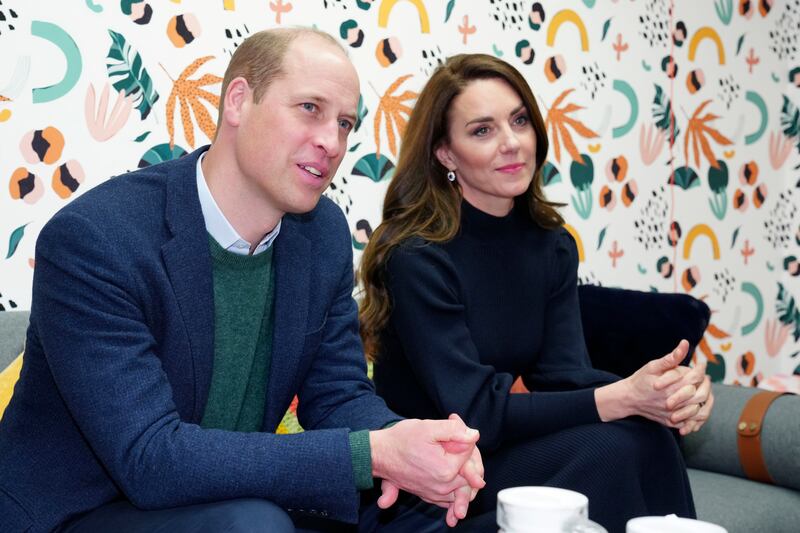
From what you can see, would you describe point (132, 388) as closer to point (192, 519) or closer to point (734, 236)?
point (192, 519)

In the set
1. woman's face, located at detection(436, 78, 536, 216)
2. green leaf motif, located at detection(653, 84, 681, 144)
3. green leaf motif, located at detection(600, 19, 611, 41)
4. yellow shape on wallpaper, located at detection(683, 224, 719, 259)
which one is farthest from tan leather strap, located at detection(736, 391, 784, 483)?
green leaf motif, located at detection(600, 19, 611, 41)

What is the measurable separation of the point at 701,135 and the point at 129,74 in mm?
2469

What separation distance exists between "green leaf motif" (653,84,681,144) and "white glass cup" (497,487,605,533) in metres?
2.73

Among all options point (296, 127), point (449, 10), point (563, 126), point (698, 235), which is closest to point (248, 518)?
point (296, 127)

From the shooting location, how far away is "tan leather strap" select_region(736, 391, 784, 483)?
7.92 feet

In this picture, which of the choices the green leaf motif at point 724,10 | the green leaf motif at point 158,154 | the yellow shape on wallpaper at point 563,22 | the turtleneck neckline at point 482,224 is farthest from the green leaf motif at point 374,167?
the green leaf motif at point 724,10

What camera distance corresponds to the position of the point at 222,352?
4.89 feet

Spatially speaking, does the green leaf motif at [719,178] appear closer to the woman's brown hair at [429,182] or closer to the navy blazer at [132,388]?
the woman's brown hair at [429,182]

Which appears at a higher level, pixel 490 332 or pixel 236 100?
pixel 236 100

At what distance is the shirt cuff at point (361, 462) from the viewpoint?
132 centimetres

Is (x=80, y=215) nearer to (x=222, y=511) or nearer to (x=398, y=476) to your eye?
(x=222, y=511)

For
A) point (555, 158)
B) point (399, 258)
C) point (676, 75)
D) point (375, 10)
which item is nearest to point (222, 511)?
point (399, 258)

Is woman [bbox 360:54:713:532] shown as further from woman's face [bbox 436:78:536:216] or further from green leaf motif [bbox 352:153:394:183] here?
green leaf motif [bbox 352:153:394:183]

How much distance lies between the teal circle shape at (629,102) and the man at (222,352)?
1928 millimetres
